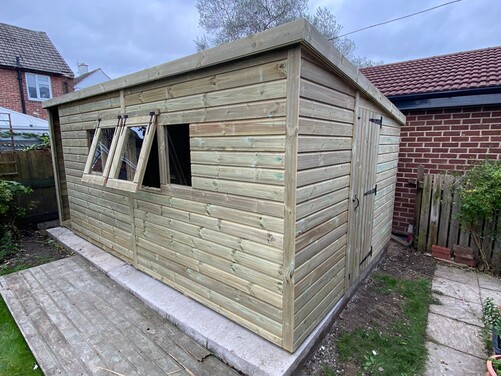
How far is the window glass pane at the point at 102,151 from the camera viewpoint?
11.2ft

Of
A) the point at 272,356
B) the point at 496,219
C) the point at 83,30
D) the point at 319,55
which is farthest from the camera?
the point at 83,30

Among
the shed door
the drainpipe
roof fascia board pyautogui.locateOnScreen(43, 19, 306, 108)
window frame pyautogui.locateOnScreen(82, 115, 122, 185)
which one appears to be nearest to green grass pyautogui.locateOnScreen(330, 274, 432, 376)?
the shed door

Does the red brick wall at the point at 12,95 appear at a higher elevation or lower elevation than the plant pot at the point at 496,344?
higher

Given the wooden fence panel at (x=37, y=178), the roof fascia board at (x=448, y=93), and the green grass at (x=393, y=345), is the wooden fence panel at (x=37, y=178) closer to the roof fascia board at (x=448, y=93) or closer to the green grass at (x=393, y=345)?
the green grass at (x=393, y=345)

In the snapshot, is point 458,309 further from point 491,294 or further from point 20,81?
point 20,81

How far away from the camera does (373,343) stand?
2361 millimetres

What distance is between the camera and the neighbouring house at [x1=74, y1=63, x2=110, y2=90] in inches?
685

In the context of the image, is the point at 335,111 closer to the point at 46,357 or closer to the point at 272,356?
the point at 272,356

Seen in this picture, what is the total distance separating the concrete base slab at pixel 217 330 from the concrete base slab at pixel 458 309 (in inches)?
43.5

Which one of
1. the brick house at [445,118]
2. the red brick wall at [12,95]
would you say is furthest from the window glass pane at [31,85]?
the brick house at [445,118]

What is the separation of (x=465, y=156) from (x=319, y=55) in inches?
153

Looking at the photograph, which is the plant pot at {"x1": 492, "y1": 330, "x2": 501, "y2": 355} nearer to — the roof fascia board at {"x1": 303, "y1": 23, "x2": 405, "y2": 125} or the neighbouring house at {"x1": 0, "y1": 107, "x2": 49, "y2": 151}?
the roof fascia board at {"x1": 303, "y1": 23, "x2": 405, "y2": 125}

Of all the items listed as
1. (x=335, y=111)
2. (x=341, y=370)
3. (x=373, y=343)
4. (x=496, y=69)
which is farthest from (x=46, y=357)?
(x=496, y=69)

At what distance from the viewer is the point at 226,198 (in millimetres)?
2203
